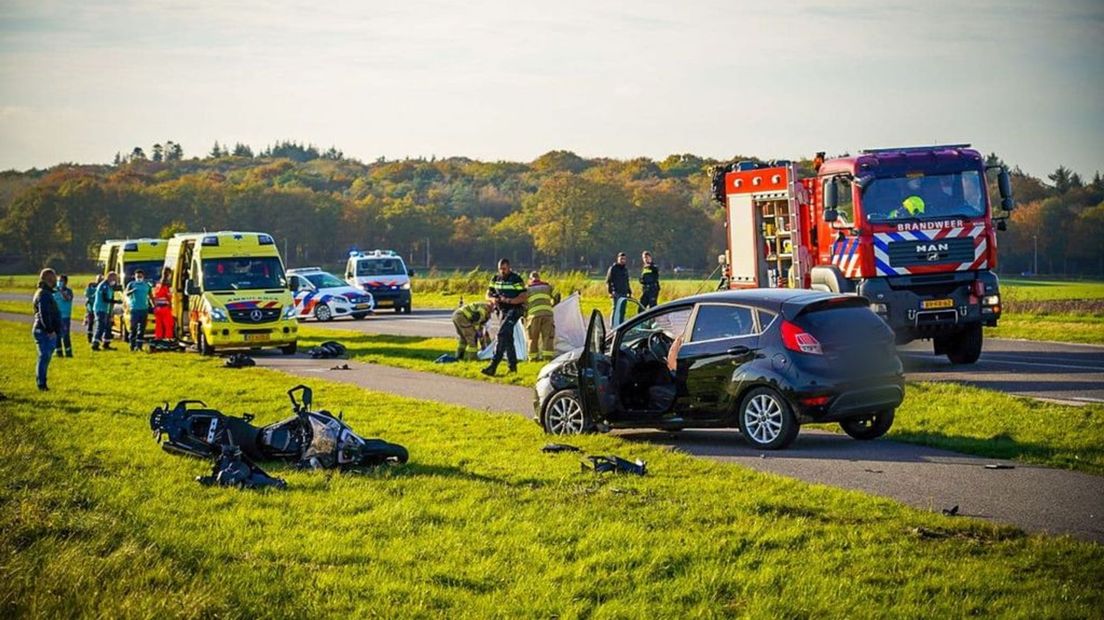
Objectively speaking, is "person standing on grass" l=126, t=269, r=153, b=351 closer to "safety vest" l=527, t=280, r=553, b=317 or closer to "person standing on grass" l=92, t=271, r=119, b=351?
"person standing on grass" l=92, t=271, r=119, b=351

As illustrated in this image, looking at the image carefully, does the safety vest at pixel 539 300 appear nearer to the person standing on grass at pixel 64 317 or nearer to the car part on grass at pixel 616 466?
the person standing on grass at pixel 64 317

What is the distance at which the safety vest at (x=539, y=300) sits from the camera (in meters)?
23.9

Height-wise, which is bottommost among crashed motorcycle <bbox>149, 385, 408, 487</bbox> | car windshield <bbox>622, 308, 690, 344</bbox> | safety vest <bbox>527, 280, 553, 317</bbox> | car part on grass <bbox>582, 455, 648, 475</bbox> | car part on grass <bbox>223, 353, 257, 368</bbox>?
car part on grass <bbox>582, 455, 648, 475</bbox>

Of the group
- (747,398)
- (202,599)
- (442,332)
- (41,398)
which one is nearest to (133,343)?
(442,332)

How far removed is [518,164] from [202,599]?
173 metres

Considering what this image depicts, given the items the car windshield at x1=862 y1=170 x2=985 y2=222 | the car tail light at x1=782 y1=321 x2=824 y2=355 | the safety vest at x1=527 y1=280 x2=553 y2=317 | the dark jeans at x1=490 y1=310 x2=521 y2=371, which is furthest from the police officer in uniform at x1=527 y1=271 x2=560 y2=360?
the car tail light at x1=782 y1=321 x2=824 y2=355

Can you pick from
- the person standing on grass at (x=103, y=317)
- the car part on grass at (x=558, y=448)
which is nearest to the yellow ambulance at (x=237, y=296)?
the person standing on grass at (x=103, y=317)

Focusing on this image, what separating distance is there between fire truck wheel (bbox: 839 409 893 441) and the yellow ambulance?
16273 millimetres

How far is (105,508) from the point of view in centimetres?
1034

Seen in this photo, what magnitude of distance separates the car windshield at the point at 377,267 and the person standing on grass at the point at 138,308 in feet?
49.3

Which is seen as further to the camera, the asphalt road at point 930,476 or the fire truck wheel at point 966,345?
the fire truck wheel at point 966,345

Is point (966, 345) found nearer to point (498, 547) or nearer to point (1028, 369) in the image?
point (1028, 369)

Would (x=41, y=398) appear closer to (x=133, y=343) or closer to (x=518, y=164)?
(x=133, y=343)

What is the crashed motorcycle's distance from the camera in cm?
1227
